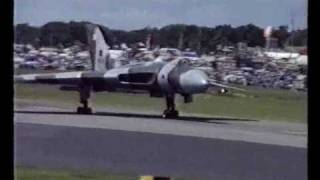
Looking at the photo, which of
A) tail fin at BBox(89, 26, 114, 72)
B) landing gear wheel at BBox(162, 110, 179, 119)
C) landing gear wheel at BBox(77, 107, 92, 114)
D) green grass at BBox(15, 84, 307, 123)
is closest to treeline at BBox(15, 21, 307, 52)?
tail fin at BBox(89, 26, 114, 72)

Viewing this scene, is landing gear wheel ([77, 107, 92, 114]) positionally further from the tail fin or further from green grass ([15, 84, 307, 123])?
the tail fin

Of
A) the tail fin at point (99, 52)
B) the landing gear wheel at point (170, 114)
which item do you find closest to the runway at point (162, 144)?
the landing gear wheel at point (170, 114)

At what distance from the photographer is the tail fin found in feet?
4.61

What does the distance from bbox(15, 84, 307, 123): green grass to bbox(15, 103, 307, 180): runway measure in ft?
0.10

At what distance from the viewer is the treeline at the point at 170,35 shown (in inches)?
46.7

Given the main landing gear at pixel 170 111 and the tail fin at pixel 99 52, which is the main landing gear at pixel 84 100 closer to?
the tail fin at pixel 99 52

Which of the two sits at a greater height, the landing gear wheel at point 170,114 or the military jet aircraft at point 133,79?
the military jet aircraft at point 133,79

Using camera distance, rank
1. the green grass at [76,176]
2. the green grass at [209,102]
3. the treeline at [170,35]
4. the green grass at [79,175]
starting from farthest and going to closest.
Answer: the green grass at [76,176], the green grass at [79,175], the green grass at [209,102], the treeline at [170,35]

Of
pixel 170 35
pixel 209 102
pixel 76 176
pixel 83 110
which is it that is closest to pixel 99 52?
pixel 83 110

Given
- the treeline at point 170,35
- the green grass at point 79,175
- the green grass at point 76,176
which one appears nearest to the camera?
Answer: the treeline at point 170,35

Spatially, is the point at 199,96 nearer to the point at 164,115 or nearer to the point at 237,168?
the point at 164,115

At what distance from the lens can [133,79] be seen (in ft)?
6.29

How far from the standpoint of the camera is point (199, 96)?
73.7 inches
